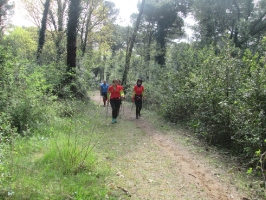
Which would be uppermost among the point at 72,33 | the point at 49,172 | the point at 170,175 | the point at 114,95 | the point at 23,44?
the point at 23,44

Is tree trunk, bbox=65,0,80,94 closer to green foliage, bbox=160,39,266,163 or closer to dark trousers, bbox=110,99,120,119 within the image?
dark trousers, bbox=110,99,120,119

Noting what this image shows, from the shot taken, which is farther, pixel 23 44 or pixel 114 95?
pixel 23 44

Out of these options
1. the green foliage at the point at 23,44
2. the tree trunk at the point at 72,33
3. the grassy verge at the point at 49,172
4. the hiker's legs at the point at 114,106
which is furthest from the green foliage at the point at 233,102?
the green foliage at the point at 23,44

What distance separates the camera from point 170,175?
4.97 metres

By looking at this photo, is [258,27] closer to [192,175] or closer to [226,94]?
[226,94]

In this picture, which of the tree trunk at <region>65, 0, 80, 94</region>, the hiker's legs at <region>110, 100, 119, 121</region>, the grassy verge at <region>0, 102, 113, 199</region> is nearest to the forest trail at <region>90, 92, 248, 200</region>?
the grassy verge at <region>0, 102, 113, 199</region>

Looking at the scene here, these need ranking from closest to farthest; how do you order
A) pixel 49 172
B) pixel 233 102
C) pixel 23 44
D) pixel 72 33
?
pixel 49 172 → pixel 233 102 → pixel 72 33 → pixel 23 44

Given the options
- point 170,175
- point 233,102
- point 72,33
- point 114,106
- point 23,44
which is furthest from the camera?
point 23,44

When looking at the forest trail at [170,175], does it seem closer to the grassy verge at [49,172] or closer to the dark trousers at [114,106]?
the grassy verge at [49,172]

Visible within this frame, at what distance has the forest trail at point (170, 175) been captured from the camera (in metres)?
4.20

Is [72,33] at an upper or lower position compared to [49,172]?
upper

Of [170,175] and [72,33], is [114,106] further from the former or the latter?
[72,33]

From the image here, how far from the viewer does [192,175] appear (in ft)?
16.6

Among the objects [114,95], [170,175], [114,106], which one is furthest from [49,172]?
[114,95]
